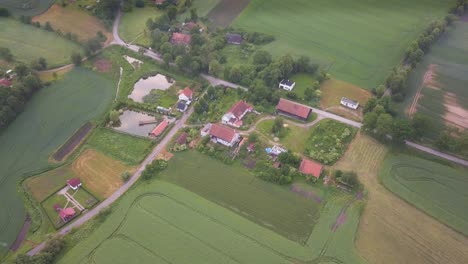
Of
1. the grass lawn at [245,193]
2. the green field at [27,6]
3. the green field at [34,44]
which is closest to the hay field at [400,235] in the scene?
the grass lawn at [245,193]

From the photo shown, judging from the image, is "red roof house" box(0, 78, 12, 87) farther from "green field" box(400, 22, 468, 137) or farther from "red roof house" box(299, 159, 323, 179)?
"green field" box(400, 22, 468, 137)

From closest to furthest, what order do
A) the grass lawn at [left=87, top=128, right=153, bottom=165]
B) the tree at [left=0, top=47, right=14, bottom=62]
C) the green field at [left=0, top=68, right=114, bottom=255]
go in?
the green field at [left=0, top=68, right=114, bottom=255] → the grass lawn at [left=87, top=128, right=153, bottom=165] → the tree at [left=0, top=47, right=14, bottom=62]

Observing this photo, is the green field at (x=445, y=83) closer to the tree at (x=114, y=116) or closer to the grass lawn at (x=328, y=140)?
the grass lawn at (x=328, y=140)

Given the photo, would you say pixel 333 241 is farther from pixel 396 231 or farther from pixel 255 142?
pixel 255 142

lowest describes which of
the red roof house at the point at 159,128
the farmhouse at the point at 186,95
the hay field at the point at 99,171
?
the hay field at the point at 99,171

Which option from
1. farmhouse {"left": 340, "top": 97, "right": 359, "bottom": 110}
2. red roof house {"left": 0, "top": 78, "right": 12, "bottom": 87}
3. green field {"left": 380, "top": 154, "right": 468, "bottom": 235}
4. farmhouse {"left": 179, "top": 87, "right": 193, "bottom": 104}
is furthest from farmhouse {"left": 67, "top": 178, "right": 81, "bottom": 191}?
farmhouse {"left": 340, "top": 97, "right": 359, "bottom": 110}

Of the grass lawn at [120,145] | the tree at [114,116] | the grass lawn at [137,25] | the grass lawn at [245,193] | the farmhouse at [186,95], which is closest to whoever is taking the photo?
the grass lawn at [245,193]
